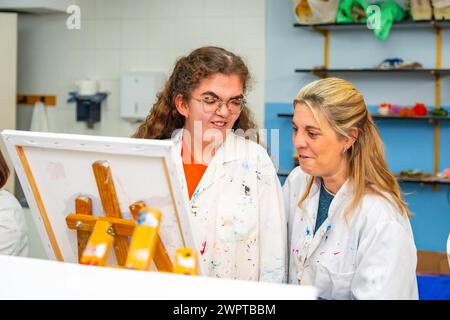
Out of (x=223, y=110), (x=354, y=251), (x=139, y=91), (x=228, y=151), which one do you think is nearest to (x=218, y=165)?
(x=228, y=151)

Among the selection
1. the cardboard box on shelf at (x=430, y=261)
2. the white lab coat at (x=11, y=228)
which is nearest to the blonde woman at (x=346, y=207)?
the white lab coat at (x=11, y=228)

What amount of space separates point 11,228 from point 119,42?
2.65m

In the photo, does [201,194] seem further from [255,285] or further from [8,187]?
[8,187]

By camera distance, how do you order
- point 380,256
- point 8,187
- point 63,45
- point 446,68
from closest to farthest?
point 380,256, point 446,68, point 8,187, point 63,45

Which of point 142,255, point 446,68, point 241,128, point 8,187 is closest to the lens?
point 142,255

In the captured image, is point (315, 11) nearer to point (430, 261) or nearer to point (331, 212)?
point (430, 261)

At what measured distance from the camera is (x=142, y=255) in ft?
4.13

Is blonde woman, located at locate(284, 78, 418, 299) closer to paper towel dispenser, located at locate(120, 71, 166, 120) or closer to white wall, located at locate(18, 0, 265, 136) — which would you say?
white wall, located at locate(18, 0, 265, 136)

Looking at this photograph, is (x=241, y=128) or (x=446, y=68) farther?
(x=446, y=68)

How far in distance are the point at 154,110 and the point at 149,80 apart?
8.32ft

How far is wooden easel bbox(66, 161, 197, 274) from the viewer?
4.78 feet

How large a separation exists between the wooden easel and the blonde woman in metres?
0.43

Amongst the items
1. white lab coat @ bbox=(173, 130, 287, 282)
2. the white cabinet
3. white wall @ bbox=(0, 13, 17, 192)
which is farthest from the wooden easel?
the white cabinet
